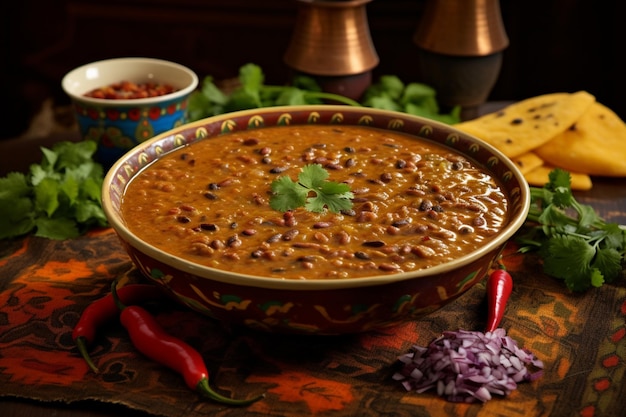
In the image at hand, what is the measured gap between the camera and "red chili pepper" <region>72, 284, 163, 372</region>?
246 centimetres

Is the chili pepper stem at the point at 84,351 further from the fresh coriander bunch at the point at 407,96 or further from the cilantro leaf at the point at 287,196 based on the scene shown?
the fresh coriander bunch at the point at 407,96

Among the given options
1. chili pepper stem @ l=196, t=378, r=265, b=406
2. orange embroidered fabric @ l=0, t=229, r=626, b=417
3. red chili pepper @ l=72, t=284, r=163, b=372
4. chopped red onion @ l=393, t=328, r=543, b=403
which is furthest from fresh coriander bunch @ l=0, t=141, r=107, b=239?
chopped red onion @ l=393, t=328, r=543, b=403

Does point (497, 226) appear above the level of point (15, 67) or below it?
above

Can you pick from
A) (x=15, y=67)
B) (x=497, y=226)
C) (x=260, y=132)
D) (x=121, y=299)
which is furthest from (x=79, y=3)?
(x=497, y=226)

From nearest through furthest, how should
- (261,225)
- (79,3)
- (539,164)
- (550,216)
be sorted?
1. (261,225)
2. (550,216)
3. (539,164)
4. (79,3)

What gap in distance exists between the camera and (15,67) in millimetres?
6844

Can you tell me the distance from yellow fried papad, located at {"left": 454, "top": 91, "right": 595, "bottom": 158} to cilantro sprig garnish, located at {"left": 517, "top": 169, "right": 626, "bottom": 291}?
0.47 meters

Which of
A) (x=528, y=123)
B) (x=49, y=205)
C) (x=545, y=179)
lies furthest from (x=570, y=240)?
(x=49, y=205)

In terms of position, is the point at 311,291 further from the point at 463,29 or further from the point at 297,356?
the point at 463,29

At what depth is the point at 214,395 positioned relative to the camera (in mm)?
2232

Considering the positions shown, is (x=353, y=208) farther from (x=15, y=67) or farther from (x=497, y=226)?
(x=15, y=67)

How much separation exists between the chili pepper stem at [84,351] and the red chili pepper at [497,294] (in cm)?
118

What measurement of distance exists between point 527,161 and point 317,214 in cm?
147

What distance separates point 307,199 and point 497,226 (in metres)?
0.59
